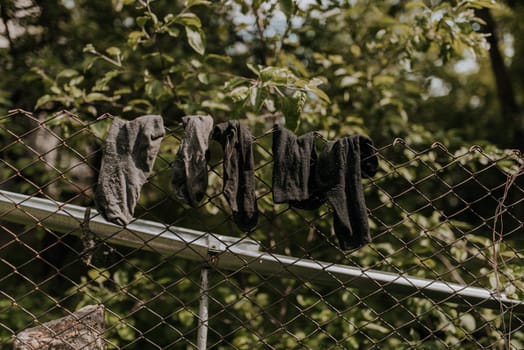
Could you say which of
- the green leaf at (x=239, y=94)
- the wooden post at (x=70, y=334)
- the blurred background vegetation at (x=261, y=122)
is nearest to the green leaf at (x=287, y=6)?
the blurred background vegetation at (x=261, y=122)

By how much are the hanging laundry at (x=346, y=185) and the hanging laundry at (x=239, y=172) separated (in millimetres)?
210

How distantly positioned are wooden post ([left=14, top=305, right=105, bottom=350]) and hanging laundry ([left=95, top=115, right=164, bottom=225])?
46cm

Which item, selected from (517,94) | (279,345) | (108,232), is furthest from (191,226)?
(517,94)

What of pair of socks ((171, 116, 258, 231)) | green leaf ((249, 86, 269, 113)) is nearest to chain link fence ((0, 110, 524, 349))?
pair of socks ((171, 116, 258, 231))

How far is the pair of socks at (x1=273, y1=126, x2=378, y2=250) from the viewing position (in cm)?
172

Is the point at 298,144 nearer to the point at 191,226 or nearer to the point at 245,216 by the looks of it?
the point at 245,216

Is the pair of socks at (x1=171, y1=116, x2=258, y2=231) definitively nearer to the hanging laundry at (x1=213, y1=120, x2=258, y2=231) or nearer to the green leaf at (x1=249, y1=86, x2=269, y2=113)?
the hanging laundry at (x1=213, y1=120, x2=258, y2=231)

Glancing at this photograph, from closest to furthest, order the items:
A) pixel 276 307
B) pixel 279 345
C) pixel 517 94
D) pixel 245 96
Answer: pixel 245 96 → pixel 279 345 → pixel 276 307 → pixel 517 94

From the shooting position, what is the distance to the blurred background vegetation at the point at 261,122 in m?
2.53

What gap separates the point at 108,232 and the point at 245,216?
47cm

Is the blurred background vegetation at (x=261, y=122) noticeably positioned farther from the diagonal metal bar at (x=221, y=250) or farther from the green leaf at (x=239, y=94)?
the diagonal metal bar at (x=221, y=250)

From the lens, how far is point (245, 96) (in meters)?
2.27

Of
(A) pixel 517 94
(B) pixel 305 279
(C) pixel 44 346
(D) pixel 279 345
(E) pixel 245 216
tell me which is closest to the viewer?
(E) pixel 245 216

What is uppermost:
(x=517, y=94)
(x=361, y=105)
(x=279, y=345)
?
(x=361, y=105)
